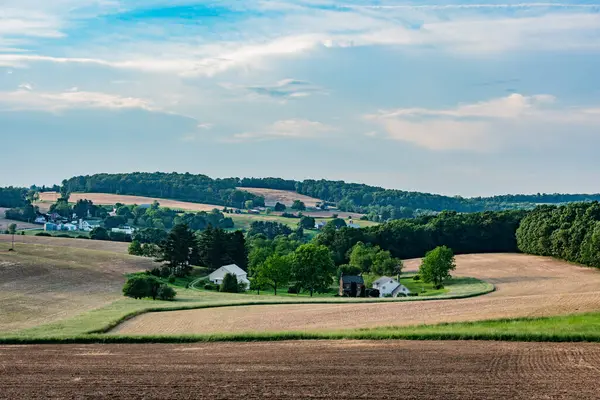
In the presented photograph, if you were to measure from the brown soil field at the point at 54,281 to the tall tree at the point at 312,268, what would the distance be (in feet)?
70.1

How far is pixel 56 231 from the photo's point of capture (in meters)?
160

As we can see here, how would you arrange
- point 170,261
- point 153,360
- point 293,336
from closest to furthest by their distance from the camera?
1. point 153,360
2. point 293,336
3. point 170,261

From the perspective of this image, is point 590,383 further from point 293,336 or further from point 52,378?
point 52,378

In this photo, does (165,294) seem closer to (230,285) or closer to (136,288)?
(136,288)

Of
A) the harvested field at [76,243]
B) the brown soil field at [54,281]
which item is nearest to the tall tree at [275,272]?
the brown soil field at [54,281]

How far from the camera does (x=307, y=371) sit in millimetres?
26125

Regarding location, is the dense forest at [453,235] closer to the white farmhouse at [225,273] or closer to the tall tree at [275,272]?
the white farmhouse at [225,273]

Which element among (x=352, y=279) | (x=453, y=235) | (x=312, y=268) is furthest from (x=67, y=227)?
(x=352, y=279)

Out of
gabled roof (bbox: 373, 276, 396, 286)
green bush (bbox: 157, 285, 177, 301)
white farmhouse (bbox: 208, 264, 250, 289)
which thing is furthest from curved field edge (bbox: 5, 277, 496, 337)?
white farmhouse (bbox: 208, 264, 250, 289)

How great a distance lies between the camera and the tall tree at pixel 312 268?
91875 mm

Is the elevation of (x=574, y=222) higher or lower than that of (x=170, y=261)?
higher

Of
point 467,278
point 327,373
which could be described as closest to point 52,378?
point 327,373

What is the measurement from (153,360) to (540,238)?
9082 centimetres

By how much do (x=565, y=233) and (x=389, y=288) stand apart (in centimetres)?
3012
